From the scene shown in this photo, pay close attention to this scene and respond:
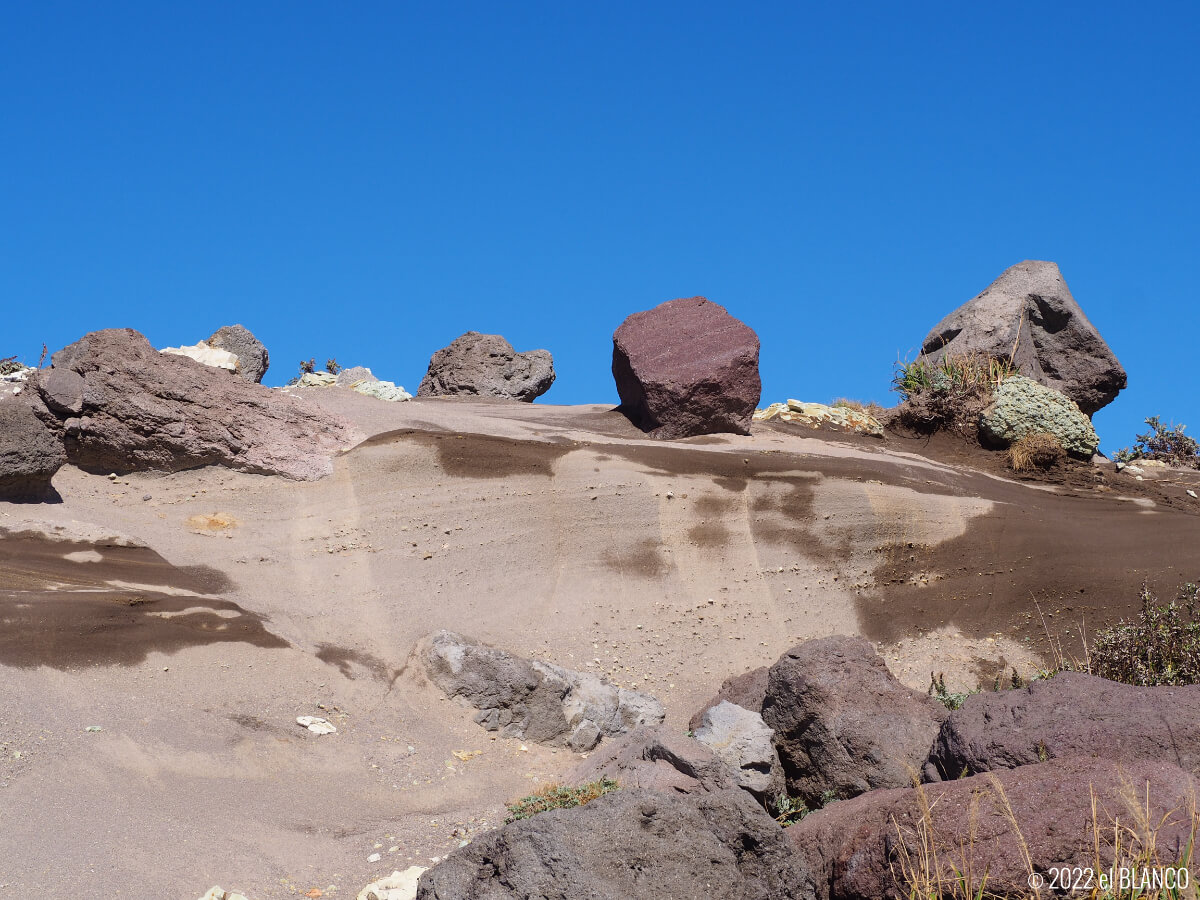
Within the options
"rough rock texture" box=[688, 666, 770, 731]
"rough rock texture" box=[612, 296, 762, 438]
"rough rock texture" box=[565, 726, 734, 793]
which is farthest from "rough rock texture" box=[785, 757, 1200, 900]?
"rough rock texture" box=[612, 296, 762, 438]

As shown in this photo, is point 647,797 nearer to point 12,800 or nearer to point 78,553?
point 12,800

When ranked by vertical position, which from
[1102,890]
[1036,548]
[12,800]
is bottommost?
[12,800]

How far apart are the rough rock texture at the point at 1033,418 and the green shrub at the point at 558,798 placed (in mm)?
9897

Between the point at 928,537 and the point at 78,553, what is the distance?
28.0 feet

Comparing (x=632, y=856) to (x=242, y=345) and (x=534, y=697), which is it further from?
(x=242, y=345)

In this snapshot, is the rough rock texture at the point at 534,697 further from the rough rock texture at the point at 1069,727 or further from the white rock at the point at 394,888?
the rough rock texture at the point at 1069,727

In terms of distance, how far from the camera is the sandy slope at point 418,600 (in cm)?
673

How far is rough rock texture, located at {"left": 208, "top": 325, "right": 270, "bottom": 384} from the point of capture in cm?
1716

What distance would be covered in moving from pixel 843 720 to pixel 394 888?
3.38 m

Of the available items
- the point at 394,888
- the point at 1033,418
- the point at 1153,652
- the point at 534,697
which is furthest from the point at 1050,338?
the point at 394,888

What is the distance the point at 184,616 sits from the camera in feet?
29.5

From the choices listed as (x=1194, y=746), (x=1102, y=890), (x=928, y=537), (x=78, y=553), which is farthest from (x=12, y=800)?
(x=928, y=537)

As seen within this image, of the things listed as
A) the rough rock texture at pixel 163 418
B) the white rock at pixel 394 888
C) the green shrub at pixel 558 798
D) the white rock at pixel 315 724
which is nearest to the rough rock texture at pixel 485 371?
the rough rock texture at pixel 163 418

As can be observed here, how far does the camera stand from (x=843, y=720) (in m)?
7.66
